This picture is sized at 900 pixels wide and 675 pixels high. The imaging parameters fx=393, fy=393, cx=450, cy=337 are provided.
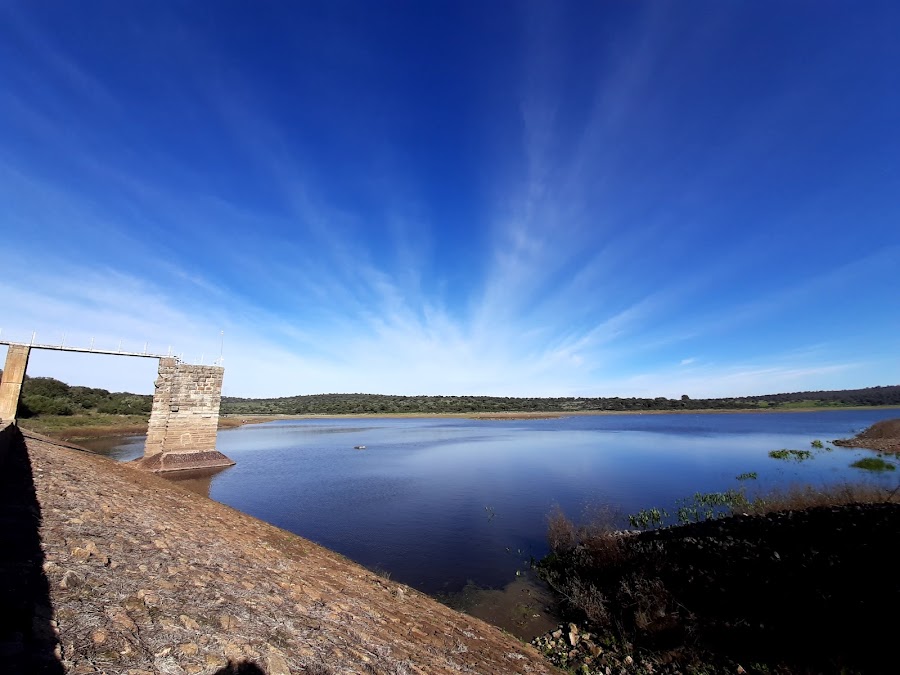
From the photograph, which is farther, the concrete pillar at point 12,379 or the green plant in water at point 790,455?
the green plant in water at point 790,455

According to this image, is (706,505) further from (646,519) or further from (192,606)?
(192,606)

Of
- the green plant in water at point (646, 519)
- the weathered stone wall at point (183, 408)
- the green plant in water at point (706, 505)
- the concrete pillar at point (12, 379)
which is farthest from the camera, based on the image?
the weathered stone wall at point (183, 408)

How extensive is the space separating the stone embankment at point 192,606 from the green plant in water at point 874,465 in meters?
36.9

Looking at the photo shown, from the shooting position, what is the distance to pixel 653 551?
10844mm

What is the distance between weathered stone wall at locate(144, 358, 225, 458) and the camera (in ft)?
104

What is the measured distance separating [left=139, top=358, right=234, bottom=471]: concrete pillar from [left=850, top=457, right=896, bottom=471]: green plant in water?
52445 mm

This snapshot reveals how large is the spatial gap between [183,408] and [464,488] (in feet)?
79.9

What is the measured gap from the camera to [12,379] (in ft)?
94.2

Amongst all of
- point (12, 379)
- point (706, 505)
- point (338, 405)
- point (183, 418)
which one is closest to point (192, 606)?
point (706, 505)

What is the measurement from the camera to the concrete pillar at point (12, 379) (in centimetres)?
2811

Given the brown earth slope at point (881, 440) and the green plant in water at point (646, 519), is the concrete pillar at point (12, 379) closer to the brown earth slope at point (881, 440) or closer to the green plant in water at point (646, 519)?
the green plant in water at point (646, 519)

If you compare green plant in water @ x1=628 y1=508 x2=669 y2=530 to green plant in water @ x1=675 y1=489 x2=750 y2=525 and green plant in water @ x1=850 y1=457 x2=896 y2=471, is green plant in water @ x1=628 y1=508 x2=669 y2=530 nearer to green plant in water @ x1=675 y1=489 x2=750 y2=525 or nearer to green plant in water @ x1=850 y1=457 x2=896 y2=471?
green plant in water @ x1=675 y1=489 x2=750 y2=525

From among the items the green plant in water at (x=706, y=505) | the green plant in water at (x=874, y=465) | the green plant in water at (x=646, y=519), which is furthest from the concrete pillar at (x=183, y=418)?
the green plant in water at (x=874, y=465)

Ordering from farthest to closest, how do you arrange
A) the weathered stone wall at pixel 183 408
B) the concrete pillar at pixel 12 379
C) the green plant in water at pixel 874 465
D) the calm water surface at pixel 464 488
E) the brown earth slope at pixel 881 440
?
the brown earth slope at pixel 881 440 → the weathered stone wall at pixel 183 408 → the green plant in water at pixel 874 465 → the concrete pillar at pixel 12 379 → the calm water surface at pixel 464 488
